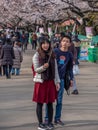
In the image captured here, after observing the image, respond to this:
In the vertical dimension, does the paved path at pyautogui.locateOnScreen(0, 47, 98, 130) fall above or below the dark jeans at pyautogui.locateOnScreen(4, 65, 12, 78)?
below

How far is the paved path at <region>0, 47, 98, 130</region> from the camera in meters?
8.58

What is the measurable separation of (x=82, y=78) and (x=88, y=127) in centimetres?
946

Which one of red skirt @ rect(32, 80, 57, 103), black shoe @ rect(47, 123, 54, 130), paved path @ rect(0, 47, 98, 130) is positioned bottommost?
paved path @ rect(0, 47, 98, 130)

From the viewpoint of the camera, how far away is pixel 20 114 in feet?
31.7

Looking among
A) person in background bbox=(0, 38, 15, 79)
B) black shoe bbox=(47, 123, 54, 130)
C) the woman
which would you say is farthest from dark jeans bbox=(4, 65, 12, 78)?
the woman

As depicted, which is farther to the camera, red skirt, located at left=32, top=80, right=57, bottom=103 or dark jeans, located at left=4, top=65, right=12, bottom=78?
dark jeans, located at left=4, top=65, right=12, bottom=78

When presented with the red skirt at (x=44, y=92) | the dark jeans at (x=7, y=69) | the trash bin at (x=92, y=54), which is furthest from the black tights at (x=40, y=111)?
the trash bin at (x=92, y=54)

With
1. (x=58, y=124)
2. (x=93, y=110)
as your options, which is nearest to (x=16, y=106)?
(x=93, y=110)

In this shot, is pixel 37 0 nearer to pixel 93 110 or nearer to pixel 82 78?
pixel 82 78

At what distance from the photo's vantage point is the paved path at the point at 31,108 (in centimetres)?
858

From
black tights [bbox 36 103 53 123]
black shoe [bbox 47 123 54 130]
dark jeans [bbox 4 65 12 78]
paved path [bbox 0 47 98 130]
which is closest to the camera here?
black tights [bbox 36 103 53 123]

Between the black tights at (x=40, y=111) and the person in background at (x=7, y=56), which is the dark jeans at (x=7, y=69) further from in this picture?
the black tights at (x=40, y=111)

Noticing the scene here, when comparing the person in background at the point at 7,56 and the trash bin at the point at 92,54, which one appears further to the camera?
the trash bin at the point at 92,54

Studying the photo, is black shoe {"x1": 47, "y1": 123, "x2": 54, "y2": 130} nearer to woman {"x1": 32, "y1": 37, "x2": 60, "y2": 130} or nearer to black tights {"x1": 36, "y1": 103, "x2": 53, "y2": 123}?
black tights {"x1": 36, "y1": 103, "x2": 53, "y2": 123}
